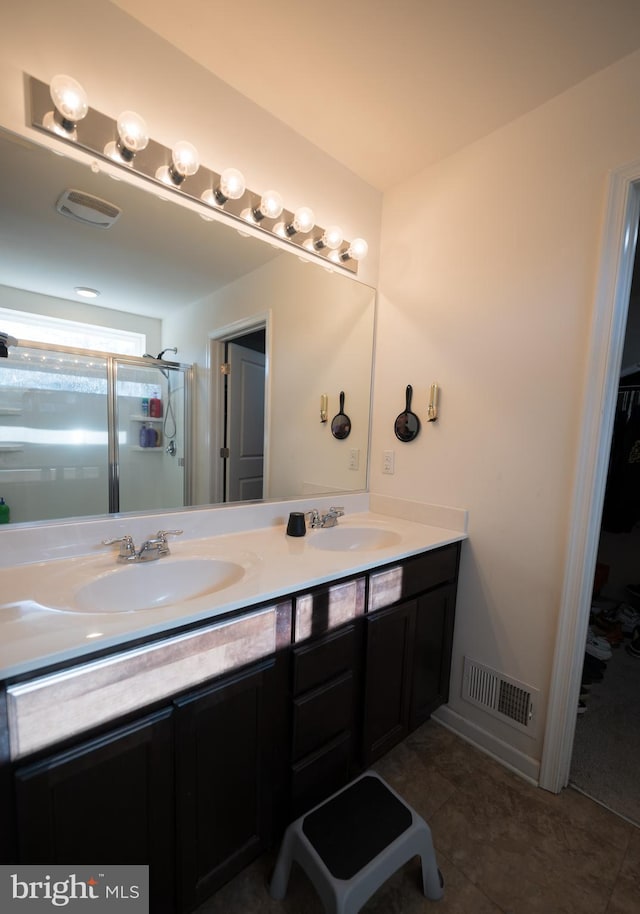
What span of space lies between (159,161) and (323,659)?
1.64 m

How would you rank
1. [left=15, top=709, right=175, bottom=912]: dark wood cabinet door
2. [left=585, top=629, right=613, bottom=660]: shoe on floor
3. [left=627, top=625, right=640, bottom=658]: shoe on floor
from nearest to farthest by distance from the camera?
[left=15, top=709, right=175, bottom=912]: dark wood cabinet door
[left=585, top=629, right=613, bottom=660]: shoe on floor
[left=627, top=625, right=640, bottom=658]: shoe on floor

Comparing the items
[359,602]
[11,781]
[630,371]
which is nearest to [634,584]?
[630,371]

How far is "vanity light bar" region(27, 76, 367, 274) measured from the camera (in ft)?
3.26

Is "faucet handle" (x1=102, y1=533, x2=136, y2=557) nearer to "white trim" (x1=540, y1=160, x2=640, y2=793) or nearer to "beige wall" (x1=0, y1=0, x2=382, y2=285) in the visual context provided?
"beige wall" (x1=0, y1=0, x2=382, y2=285)

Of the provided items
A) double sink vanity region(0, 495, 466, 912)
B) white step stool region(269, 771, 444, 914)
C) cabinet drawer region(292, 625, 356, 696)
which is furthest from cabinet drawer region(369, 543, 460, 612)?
white step stool region(269, 771, 444, 914)

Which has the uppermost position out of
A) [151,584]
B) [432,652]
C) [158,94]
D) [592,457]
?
[158,94]

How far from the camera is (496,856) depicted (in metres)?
1.15

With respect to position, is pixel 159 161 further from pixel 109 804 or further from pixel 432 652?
pixel 432 652

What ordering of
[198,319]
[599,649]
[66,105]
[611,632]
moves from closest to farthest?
[66,105] < [198,319] < [599,649] < [611,632]

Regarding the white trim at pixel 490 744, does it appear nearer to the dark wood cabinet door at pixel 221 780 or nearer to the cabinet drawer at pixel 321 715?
the cabinet drawer at pixel 321 715

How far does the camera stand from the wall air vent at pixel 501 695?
143 centimetres

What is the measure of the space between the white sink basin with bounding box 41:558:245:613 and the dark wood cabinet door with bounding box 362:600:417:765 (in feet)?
1.73

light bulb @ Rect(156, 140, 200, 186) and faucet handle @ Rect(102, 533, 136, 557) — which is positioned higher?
light bulb @ Rect(156, 140, 200, 186)

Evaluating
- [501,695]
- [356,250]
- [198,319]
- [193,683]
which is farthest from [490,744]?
[356,250]
